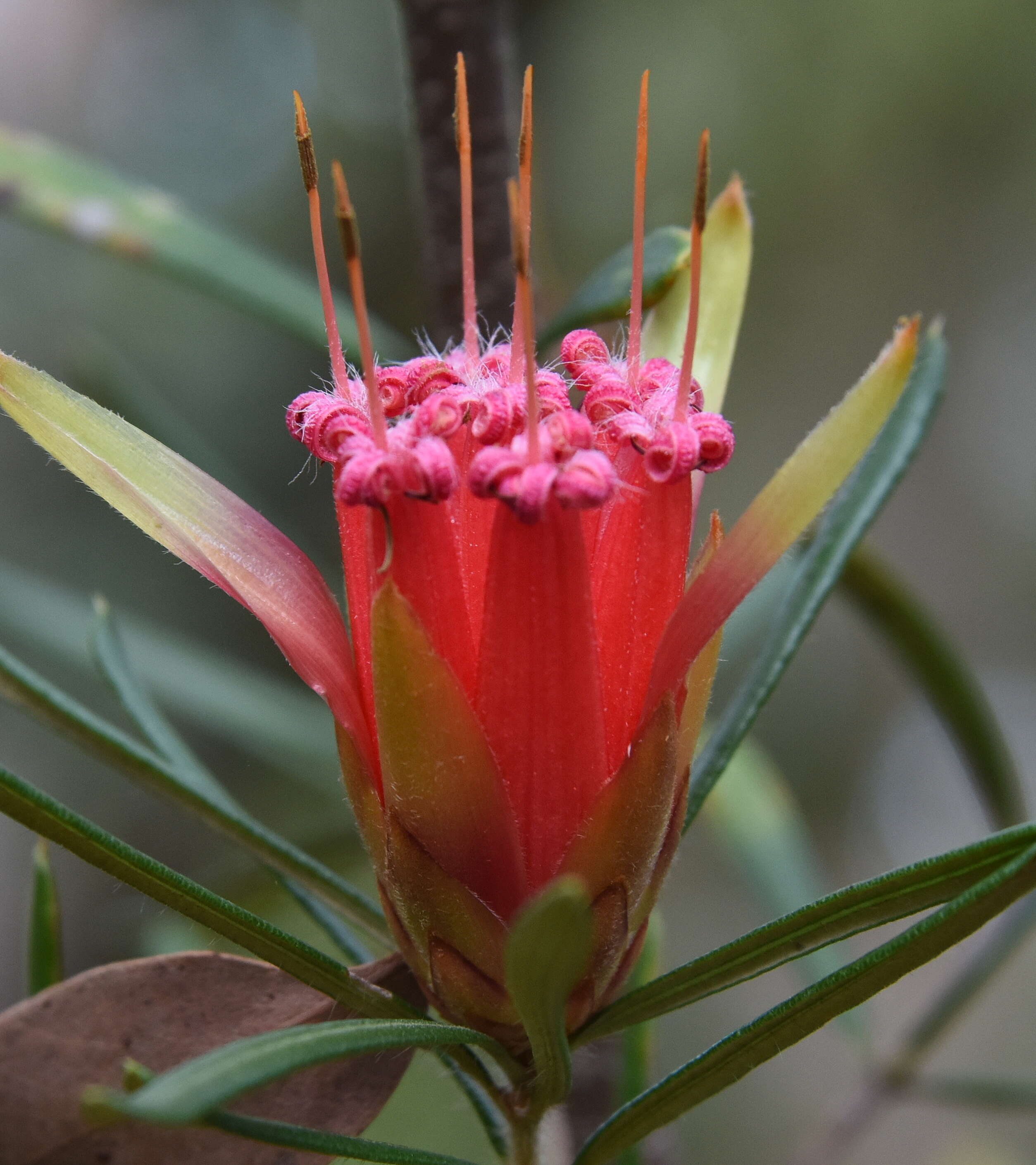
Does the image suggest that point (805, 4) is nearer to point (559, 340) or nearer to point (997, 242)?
point (997, 242)

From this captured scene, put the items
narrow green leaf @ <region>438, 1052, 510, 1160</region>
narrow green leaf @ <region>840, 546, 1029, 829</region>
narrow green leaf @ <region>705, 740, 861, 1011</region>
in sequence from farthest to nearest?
narrow green leaf @ <region>705, 740, 861, 1011</region>, narrow green leaf @ <region>840, 546, 1029, 829</region>, narrow green leaf @ <region>438, 1052, 510, 1160</region>

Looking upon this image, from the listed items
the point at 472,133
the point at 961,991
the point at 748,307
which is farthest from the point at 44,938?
the point at 748,307

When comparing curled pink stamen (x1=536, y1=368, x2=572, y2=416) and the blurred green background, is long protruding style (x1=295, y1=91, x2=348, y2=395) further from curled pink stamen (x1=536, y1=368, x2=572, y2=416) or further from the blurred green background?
the blurred green background

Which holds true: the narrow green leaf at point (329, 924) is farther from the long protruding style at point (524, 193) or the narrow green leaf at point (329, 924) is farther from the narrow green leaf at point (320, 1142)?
the long protruding style at point (524, 193)

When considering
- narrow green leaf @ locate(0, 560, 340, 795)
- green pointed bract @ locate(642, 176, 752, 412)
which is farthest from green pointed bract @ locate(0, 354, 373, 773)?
narrow green leaf @ locate(0, 560, 340, 795)

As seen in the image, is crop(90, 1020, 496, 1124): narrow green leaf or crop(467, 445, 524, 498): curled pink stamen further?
crop(467, 445, 524, 498): curled pink stamen

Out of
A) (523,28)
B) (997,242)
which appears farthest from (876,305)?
(523,28)
